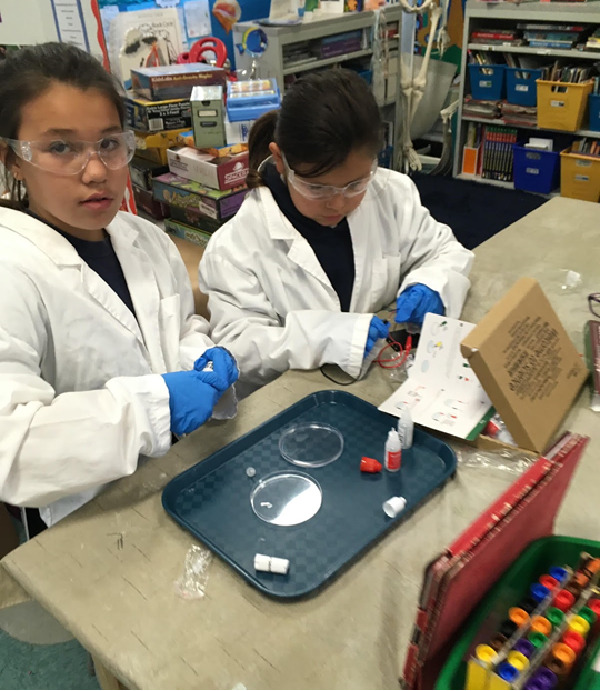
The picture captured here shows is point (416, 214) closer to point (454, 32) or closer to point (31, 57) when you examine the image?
point (31, 57)

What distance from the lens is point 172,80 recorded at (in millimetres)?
2350

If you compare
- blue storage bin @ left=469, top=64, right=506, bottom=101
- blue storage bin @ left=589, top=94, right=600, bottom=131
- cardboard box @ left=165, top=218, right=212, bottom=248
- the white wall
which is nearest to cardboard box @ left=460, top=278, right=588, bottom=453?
cardboard box @ left=165, top=218, right=212, bottom=248

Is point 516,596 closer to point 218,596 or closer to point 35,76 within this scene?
point 218,596

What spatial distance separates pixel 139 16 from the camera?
261cm

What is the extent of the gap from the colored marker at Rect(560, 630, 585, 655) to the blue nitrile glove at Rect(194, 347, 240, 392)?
605 mm

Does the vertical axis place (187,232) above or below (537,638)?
below

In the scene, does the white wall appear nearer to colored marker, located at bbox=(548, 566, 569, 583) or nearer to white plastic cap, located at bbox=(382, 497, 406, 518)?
white plastic cap, located at bbox=(382, 497, 406, 518)

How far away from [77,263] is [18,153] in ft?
0.63

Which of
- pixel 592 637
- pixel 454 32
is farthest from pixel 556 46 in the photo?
pixel 592 637

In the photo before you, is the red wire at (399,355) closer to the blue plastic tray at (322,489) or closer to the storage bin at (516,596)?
the blue plastic tray at (322,489)

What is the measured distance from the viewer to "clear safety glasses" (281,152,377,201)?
3.81 feet

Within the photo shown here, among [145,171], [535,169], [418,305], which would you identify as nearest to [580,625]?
[418,305]

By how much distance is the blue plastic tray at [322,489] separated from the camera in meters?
0.76

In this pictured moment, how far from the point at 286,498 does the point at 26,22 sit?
177 centimetres
